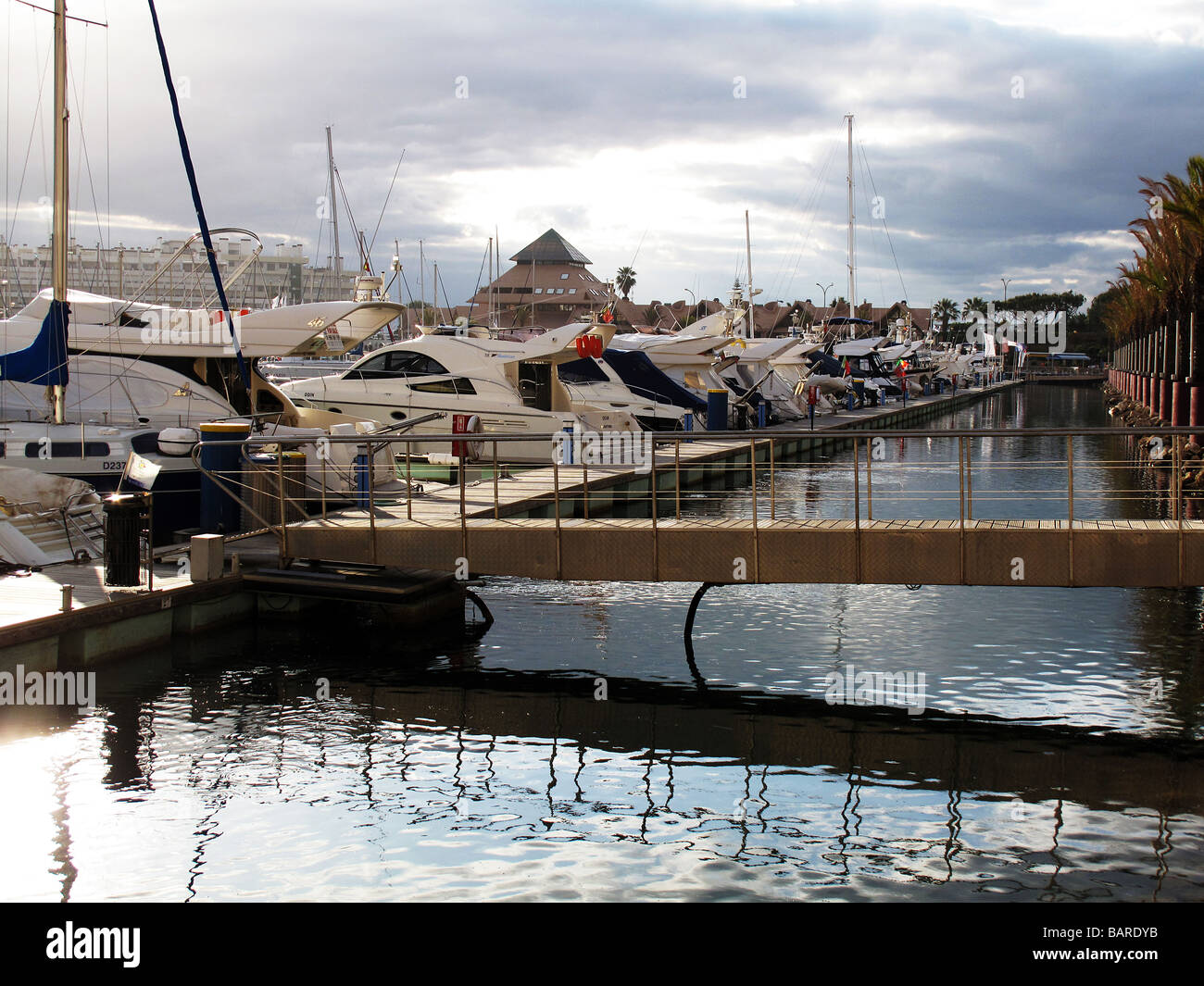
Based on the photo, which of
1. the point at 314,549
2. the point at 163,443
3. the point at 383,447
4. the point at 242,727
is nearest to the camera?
the point at 242,727

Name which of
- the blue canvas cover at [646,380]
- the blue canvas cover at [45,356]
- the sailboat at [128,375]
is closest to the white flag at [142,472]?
the sailboat at [128,375]

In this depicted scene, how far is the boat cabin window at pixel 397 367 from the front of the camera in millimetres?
27984

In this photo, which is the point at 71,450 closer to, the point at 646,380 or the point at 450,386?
the point at 450,386

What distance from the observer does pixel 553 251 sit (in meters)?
148

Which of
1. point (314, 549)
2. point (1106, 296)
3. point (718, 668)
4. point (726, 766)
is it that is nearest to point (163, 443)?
point (314, 549)

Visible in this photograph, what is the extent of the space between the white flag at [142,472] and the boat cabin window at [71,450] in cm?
78

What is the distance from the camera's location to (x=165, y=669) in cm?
1290

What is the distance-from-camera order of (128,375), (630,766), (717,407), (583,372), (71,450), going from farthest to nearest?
(717,407) → (583,372) → (128,375) → (71,450) → (630,766)

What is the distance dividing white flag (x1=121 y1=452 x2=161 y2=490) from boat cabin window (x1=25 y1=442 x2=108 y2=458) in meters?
0.78

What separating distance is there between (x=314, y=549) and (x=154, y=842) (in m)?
6.34

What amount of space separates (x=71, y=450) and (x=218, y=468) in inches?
127

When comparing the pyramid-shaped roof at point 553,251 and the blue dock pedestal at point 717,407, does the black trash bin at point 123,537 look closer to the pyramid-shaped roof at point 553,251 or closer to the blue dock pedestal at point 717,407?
the blue dock pedestal at point 717,407

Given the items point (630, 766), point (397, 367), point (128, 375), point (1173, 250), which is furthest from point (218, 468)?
point (1173, 250)

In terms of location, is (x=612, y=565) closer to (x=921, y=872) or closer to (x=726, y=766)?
(x=726, y=766)
